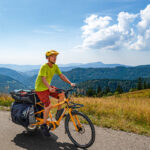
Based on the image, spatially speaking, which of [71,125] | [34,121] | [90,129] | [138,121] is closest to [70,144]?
[71,125]

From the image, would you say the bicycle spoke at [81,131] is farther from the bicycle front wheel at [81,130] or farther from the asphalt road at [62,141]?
the asphalt road at [62,141]

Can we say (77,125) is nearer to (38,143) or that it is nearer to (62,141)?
(62,141)

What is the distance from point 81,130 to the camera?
398 cm

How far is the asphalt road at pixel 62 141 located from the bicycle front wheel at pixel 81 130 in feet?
0.53

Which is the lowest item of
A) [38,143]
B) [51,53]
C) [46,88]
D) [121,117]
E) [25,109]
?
[38,143]

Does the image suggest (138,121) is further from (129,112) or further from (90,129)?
(90,129)

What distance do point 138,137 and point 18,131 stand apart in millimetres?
3534

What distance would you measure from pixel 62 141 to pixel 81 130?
2.13 ft

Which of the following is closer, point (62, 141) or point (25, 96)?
point (62, 141)

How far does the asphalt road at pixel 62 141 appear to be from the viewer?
3842mm

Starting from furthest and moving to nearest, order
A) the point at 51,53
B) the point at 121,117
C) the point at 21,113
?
the point at 121,117
the point at 21,113
the point at 51,53

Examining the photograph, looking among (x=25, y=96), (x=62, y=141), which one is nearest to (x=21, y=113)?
(x=25, y=96)

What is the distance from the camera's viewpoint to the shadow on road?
387 centimetres

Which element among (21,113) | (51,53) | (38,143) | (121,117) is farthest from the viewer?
(121,117)
